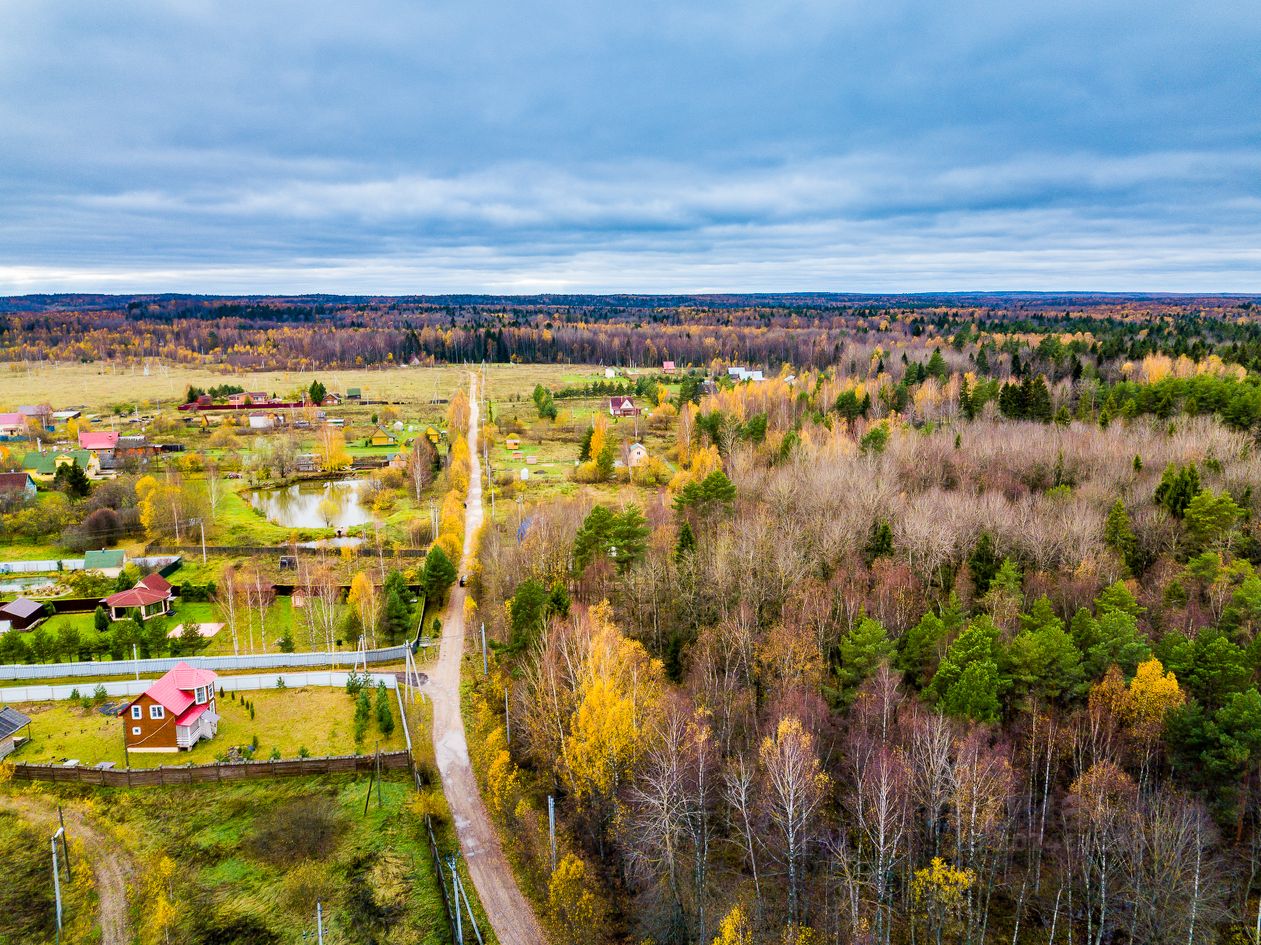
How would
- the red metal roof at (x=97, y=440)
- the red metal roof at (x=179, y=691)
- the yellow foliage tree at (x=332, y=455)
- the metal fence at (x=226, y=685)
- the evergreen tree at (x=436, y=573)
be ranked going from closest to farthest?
the red metal roof at (x=179, y=691)
the metal fence at (x=226, y=685)
the evergreen tree at (x=436, y=573)
the red metal roof at (x=97, y=440)
the yellow foliage tree at (x=332, y=455)

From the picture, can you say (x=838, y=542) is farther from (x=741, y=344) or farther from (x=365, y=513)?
(x=741, y=344)

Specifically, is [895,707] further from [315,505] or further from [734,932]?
[315,505]

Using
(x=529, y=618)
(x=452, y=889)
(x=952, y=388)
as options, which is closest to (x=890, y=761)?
(x=452, y=889)

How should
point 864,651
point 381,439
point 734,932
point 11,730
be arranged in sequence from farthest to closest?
point 381,439 < point 11,730 < point 864,651 < point 734,932

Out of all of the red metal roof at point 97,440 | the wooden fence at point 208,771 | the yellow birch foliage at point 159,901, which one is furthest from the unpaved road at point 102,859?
the red metal roof at point 97,440

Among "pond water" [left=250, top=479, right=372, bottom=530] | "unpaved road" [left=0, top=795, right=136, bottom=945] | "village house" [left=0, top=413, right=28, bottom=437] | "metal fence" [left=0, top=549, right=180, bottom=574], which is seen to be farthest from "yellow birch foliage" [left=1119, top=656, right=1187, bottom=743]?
"village house" [left=0, top=413, right=28, bottom=437]

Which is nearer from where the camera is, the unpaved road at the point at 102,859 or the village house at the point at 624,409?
the unpaved road at the point at 102,859

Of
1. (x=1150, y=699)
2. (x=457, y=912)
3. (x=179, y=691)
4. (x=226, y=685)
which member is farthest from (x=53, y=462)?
(x=1150, y=699)

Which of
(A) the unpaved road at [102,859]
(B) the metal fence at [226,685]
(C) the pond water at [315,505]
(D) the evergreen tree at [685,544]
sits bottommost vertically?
(A) the unpaved road at [102,859]

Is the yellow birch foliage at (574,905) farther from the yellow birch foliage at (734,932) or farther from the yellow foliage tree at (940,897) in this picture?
the yellow foliage tree at (940,897)
